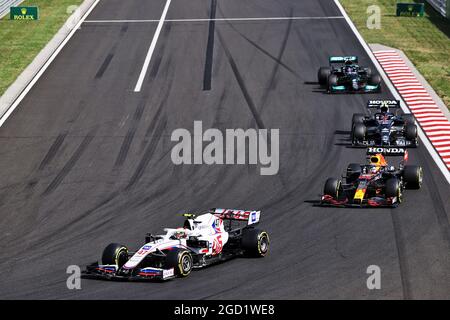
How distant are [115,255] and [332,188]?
8.64 meters

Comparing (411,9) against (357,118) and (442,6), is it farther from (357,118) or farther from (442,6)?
(357,118)

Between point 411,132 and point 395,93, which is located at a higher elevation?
point 411,132

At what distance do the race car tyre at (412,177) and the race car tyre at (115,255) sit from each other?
10.8m

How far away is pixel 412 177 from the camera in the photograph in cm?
3316

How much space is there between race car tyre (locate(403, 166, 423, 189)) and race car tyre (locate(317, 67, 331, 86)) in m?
13.9

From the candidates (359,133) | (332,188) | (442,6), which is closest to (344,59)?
(359,133)

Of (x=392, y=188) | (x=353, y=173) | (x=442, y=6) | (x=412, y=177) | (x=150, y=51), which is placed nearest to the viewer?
(x=392, y=188)

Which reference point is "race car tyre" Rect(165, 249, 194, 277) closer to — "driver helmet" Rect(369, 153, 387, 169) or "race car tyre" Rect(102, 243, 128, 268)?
"race car tyre" Rect(102, 243, 128, 268)

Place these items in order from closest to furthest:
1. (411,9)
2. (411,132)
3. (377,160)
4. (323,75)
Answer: (377,160), (411,132), (323,75), (411,9)

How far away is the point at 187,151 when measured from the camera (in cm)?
3919

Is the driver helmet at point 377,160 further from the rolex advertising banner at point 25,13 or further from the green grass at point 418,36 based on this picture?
the rolex advertising banner at point 25,13

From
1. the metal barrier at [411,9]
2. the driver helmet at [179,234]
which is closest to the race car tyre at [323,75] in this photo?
the metal barrier at [411,9]

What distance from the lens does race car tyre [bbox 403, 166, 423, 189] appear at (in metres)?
33.2
